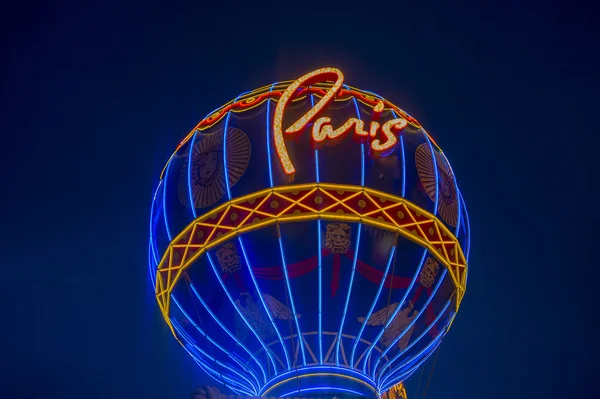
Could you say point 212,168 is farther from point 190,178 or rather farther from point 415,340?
point 415,340

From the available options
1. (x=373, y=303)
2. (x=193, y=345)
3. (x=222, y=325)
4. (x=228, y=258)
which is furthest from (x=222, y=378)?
(x=373, y=303)

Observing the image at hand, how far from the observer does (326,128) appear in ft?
40.5

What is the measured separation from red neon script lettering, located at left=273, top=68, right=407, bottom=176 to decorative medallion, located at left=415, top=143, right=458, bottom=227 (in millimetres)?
792

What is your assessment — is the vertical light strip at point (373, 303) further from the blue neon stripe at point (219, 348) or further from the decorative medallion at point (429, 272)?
the blue neon stripe at point (219, 348)

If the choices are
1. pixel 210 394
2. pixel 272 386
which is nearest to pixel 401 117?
pixel 272 386

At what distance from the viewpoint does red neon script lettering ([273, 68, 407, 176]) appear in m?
12.1

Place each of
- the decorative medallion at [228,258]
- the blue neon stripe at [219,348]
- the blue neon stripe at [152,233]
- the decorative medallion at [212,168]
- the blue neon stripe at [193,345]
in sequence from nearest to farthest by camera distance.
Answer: the decorative medallion at [228,258], the decorative medallion at [212,168], the blue neon stripe at [219,348], the blue neon stripe at [193,345], the blue neon stripe at [152,233]

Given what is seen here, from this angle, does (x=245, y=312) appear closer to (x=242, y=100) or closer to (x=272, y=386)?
(x=272, y=386)

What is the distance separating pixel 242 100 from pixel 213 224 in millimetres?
3184

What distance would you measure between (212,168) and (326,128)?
2390 mm

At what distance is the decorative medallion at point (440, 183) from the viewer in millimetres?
12773

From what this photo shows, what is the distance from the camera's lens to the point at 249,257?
1185cm

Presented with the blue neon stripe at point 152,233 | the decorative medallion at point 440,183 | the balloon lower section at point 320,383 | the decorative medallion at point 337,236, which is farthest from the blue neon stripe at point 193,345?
the decorative medallion at point 440,183

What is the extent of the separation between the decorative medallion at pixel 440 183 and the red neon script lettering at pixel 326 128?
79 cm
